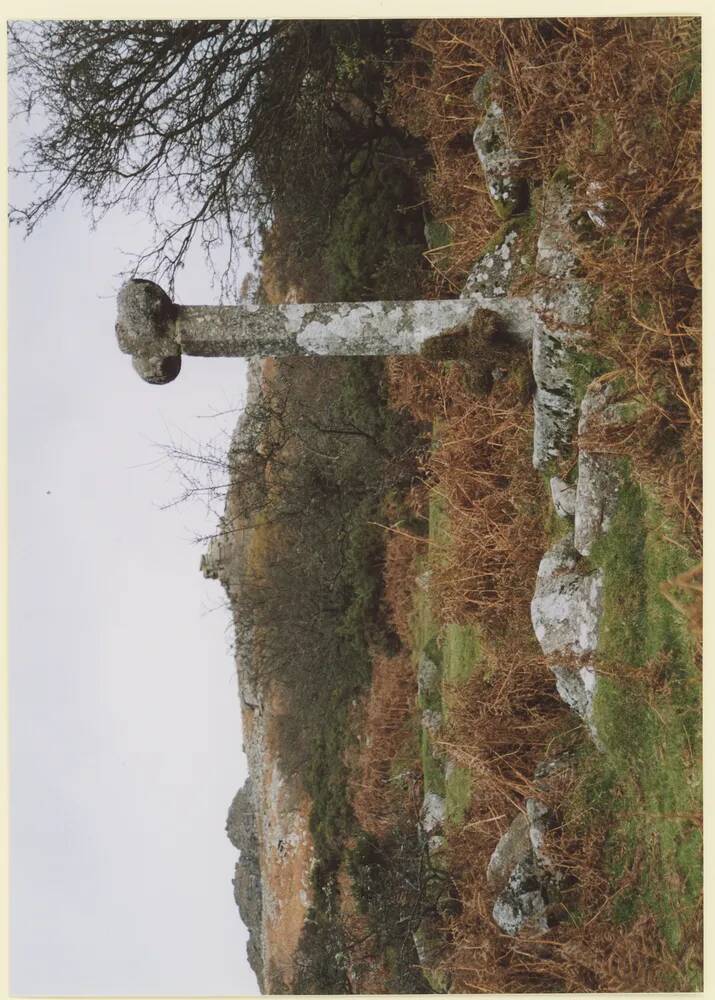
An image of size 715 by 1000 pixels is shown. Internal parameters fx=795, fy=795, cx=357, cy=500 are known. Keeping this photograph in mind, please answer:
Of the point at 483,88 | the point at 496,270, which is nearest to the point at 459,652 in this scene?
the point at 496,270

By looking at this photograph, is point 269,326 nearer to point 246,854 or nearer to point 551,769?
point 551,769

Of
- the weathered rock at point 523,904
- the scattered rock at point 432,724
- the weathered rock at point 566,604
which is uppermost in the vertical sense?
the weathered rock at point 566,604

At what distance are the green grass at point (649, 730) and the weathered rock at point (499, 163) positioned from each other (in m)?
3.06

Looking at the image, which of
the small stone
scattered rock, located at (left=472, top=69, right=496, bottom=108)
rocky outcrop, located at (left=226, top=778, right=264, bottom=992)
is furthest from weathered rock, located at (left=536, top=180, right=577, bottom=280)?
rocky outcrop, located at (left=226, top=778, right=264, bottom=992)

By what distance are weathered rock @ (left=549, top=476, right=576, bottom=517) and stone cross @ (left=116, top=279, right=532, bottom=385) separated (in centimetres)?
127

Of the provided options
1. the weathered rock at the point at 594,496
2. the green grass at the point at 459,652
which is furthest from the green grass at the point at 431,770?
the weathered rock at the point at 594,496

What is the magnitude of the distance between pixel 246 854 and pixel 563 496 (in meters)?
9.72

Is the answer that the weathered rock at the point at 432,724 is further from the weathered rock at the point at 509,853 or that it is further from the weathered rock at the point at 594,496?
the weathered rock at the point at 594,496

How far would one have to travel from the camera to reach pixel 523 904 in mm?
5926

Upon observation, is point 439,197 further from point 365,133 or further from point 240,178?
point 240,178

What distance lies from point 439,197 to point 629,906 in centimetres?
662

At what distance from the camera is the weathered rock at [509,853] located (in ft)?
20.6

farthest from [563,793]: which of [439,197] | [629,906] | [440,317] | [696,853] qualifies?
[439,197]

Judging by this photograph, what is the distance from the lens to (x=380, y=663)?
1025 cm
